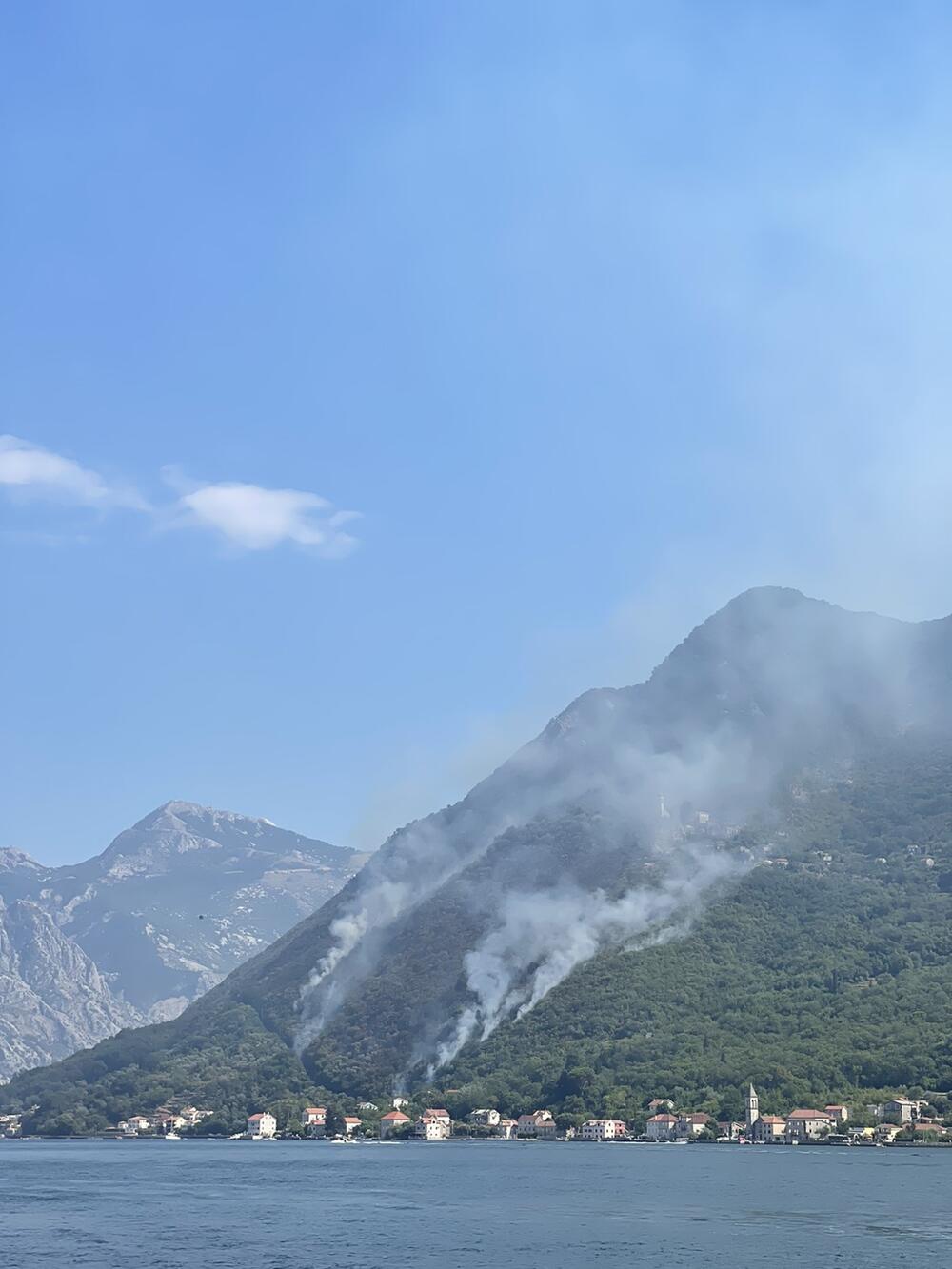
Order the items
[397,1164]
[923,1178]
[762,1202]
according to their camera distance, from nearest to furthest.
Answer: [762,1202], [923,1178], [397,1164]

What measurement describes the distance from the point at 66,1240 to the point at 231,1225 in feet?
41.4

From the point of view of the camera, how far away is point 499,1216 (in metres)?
124

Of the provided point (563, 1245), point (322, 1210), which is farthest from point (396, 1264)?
point (322, 1210)

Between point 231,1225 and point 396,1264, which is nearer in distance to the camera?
point 396,1264

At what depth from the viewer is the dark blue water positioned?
100438 mm

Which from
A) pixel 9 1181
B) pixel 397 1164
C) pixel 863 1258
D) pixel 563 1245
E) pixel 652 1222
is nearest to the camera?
pixel 863 1258

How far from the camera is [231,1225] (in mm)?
120250

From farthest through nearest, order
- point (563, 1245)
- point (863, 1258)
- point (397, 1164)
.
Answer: point (397, 1164) < point (563, 1245) < point (863, 1258)

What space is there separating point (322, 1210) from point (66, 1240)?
2405 cm

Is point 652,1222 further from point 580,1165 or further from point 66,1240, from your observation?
point 580,1165

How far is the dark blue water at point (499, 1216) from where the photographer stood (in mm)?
100438

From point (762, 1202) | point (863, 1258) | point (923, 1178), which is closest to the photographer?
point (863, 1258)

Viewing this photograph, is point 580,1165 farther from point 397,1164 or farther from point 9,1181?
point 9,1181

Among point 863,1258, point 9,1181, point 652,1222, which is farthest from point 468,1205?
point 9,1181
